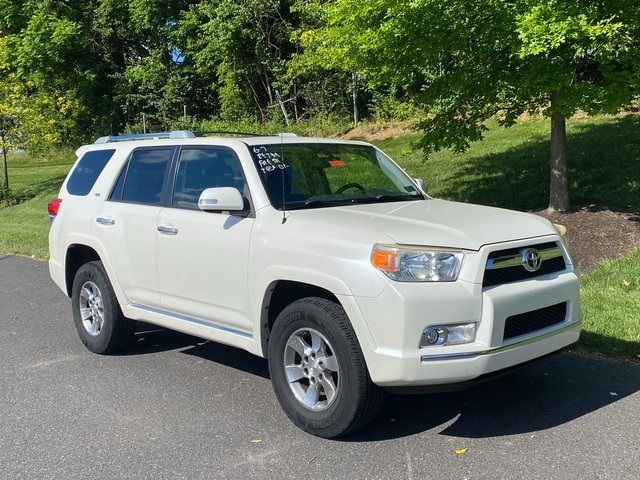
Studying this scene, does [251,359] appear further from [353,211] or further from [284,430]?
[353,211]

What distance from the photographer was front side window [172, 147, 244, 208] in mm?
4910

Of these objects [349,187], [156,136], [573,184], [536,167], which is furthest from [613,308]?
[536,167]

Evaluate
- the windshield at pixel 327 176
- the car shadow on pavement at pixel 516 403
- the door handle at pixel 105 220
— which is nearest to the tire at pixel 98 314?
the door handle at pixel 105 220

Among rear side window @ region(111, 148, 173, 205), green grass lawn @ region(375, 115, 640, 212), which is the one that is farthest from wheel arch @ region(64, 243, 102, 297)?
green grass lawn @ region(375, 115, 640, 212)

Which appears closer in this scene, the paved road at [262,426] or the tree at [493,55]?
the paved road at [262,426]

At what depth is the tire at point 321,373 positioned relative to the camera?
3.84m

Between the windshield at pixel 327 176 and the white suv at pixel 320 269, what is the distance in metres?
0.01

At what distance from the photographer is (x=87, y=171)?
634 cm

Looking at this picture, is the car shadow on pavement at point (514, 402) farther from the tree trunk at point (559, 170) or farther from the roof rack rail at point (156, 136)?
the tree trunk at point (559, 170)

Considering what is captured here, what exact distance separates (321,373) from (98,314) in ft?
9.23

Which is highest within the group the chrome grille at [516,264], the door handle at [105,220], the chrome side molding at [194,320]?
the door handle at [105,220]

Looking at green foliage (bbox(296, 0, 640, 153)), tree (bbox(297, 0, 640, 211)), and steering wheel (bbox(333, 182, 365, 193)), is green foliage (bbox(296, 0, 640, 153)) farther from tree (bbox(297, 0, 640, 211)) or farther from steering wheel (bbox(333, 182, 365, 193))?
steering wheel (bbox(333, 182, 365, 193))

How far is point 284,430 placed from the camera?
14.0 feet

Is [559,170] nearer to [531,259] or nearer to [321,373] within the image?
[531,259]
